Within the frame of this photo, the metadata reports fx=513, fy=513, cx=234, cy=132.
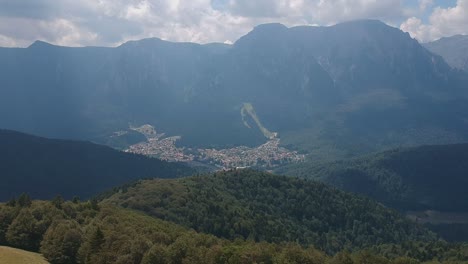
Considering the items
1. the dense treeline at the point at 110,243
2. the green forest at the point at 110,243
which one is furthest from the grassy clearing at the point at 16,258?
the green forest at the point at 110,243

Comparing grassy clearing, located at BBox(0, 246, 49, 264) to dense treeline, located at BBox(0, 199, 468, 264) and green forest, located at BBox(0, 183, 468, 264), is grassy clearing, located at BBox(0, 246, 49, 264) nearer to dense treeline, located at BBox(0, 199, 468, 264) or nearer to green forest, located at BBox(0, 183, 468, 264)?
dense treeline, located at BBox(0, 199, 468, 264)

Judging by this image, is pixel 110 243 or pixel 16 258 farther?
pixel 110 243

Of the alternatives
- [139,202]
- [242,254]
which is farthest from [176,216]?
[242,254]

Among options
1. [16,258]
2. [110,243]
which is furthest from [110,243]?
[16,258]

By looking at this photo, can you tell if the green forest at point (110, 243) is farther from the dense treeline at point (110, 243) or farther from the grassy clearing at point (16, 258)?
the grassy clearing at point (16, 258)

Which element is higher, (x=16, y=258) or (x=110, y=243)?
(x=110, y=243)

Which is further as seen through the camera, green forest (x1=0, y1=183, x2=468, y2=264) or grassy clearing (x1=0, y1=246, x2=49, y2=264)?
green forest (x1=0, y1=183, x2=468, y2=264)

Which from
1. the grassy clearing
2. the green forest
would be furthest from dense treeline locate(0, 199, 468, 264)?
the grassy clearing

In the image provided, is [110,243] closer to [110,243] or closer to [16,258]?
[110,243]

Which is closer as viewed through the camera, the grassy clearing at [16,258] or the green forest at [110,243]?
the grassy clearing at [16,258]

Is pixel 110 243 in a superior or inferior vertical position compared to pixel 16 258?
superior

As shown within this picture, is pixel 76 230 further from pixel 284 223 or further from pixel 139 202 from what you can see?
pixel 284 223
